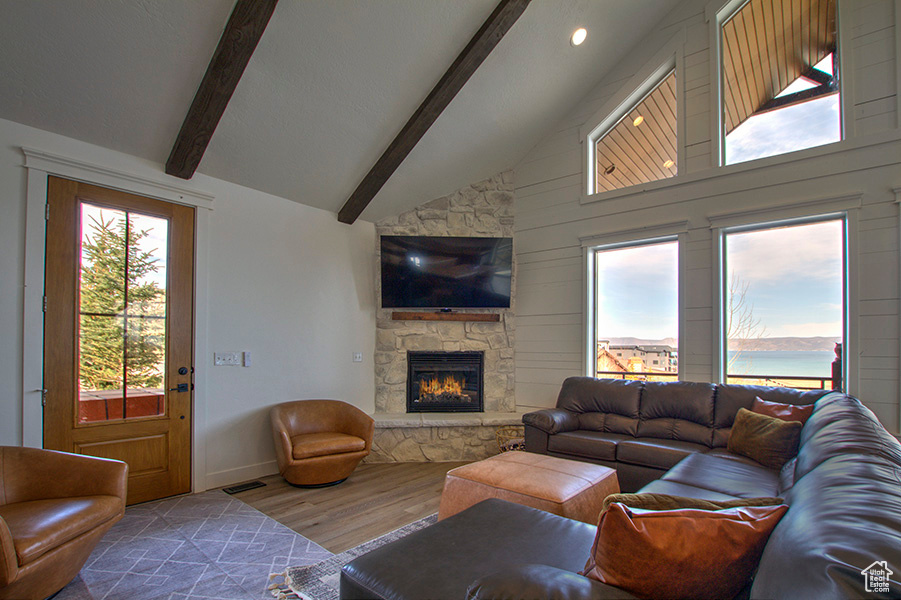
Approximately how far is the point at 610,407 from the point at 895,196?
8.55 feet

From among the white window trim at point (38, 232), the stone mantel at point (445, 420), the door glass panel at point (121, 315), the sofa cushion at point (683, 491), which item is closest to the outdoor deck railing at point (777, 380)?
the stone mantel at point (445, 420)

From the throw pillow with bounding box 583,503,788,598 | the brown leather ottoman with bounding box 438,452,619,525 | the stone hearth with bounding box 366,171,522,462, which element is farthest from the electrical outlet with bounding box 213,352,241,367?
the throw pillow with bounding box 583,503,788,598

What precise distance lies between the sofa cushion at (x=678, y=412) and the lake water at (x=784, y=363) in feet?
1.53

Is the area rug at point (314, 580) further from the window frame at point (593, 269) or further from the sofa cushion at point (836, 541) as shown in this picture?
the window frame at point (593, 269)

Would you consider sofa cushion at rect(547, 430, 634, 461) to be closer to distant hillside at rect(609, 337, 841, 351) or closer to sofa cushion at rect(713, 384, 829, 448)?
sofa cushion at rect(713, 384, 829, 448)

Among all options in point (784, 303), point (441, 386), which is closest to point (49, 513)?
point (441, 386)

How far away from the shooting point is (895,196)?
3.34 meters

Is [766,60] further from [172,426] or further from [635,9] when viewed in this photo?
[172,426]

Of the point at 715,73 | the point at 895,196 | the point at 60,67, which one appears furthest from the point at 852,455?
the point at 60,67

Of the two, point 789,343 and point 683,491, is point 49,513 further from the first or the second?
point 789,343

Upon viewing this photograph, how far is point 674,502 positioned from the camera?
4.10ft

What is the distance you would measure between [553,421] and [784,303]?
84.9 inches

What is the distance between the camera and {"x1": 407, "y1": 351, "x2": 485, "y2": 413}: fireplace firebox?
5.16 m

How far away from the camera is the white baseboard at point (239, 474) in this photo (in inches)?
151
